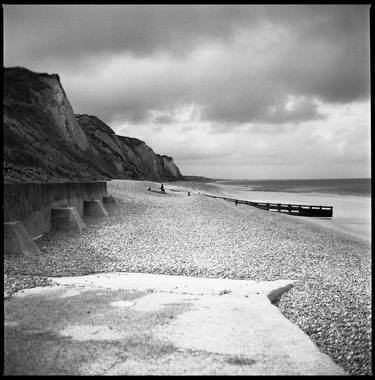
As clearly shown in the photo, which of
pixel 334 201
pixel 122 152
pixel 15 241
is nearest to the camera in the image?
pixel 15 241

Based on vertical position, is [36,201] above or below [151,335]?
above

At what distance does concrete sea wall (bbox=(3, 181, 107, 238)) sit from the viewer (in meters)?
8.62

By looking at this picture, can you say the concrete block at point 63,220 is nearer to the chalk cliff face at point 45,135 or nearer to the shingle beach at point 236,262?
the shingle beach at point 236,262

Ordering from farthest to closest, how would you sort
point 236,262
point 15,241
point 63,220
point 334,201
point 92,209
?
point 334,201
point 92,209
point 63,220
point 236,262
point 15,241

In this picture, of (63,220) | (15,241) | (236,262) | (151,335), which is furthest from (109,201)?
(151,335)

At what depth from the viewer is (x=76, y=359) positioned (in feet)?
11.8

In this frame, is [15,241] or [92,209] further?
[92,209]

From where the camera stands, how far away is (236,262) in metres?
8.99

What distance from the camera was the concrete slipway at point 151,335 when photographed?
139 inches

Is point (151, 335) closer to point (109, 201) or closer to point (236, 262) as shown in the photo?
point (236, 262)

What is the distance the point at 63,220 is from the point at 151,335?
7892mm

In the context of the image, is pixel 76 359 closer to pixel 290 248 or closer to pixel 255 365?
pixel 255 365

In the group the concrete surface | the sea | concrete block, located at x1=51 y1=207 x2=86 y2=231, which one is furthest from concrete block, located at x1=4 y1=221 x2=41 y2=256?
the sea

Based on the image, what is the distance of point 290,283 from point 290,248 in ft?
15.2
